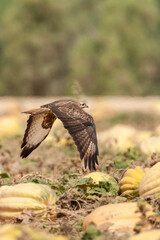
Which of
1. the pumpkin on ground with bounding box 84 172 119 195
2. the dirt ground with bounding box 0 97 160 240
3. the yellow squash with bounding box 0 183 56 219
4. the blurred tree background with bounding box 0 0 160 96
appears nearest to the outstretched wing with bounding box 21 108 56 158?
the dirt ground with bounding box 0 97 160 240

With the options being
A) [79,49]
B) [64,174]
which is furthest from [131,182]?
→ [79,49]

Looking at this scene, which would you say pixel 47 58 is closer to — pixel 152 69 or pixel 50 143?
pixel 152 69

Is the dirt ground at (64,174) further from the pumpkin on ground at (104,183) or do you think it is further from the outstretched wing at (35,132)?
the outstretched wing at (35,132)

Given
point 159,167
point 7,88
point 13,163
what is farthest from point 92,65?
point 159,167

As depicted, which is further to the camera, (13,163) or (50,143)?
(50,143)

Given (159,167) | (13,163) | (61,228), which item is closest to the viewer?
(61,228)

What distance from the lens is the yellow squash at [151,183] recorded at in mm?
3827

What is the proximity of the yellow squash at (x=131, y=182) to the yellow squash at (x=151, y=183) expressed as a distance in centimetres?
15

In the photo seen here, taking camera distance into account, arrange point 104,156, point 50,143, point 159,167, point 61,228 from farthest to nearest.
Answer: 1. point 50,143
2. point 104,156
3. point 159,167
4. point 61,228

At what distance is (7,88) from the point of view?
→ 36.9m

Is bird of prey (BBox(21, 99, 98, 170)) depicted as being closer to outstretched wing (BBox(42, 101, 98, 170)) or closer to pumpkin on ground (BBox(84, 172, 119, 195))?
outstretched wing (BBox(42, 101, 98, 170))

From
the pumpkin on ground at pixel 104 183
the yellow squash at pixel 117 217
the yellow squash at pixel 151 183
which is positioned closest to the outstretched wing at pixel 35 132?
the pumpkin on ground at pixel 104 183

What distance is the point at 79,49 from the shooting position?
32906 mm

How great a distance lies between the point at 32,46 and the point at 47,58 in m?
1.40
